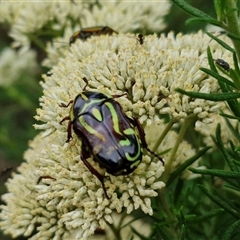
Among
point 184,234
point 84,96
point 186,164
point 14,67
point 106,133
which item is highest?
point 14,67

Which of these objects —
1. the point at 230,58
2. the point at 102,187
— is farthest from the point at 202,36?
the point at 102,187

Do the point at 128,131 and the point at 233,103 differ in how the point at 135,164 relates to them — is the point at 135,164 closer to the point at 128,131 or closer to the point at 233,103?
the point at 128,131

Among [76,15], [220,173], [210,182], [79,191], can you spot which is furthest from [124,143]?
[76,15]

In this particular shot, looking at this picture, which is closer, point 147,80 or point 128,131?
point 128,131

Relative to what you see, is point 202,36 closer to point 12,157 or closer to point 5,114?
point 12,157

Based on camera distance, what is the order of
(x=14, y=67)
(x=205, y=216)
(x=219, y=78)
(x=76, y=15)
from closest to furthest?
(x=219, y=78) < (x=205, y=216) < (x=76, y=15) < (x=14, y=67)

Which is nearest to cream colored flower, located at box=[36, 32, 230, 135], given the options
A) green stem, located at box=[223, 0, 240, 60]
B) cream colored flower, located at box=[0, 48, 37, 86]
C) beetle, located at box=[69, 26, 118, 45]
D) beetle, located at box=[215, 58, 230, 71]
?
beetle, located at box=[215, 58, 230, 71]
